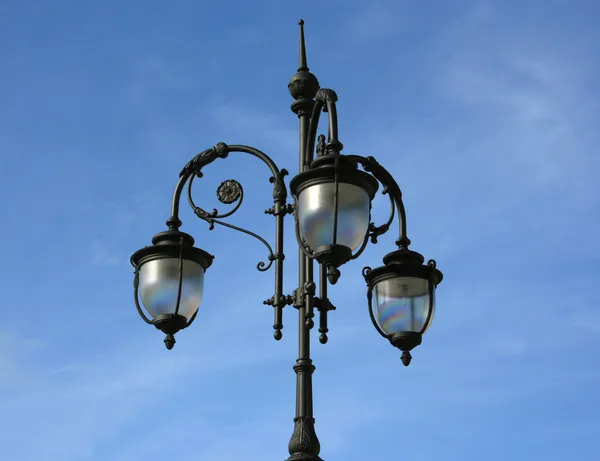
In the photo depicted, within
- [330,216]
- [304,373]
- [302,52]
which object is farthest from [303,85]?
[304,373]

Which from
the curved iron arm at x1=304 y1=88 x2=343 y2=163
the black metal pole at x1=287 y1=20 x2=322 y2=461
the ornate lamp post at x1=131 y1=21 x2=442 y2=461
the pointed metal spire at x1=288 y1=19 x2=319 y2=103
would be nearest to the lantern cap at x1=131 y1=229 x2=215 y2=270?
the ornate lamp post at x1=131 y1=21 x2=442 y2=461

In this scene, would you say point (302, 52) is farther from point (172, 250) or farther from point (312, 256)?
point (312, 256)

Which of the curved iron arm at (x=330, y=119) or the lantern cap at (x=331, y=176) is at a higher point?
the curved iron arm at (x=330, y=119)

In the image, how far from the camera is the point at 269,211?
30.0 ft

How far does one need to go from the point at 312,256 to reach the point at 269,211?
5.15ft

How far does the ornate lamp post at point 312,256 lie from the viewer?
768 centimetres

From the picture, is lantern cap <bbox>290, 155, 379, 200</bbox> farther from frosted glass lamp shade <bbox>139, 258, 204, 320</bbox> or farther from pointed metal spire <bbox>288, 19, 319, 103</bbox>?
pointed metal spire <bbox>288, 19, 319, 103</bbox>

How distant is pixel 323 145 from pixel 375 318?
4.49 ft

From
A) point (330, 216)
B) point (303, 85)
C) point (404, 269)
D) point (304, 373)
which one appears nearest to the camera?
point (330, 216)

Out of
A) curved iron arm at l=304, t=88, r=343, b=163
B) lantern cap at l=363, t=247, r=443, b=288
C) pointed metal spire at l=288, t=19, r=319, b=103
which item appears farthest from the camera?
pointed metal spire at l=288, t=19, r=319, b=103

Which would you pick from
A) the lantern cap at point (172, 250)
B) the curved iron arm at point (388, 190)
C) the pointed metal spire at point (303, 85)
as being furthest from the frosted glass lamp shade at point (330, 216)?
the pointed metal spire at point (303, 85)

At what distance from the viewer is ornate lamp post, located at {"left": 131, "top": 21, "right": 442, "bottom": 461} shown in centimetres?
768

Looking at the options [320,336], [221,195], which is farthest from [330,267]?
[221,195]

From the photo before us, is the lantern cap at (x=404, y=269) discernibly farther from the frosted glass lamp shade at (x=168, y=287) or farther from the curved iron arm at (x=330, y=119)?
the frosted glass lamp shade at (x=168, y=287)
